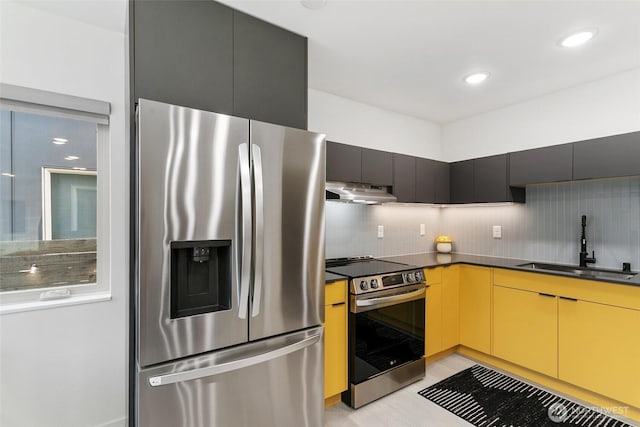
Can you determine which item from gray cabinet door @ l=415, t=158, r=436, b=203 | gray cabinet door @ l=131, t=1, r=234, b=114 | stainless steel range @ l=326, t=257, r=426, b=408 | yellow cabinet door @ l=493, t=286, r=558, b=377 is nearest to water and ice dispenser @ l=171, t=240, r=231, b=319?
gray cabinet door @ l=131, t=1, r=234, b=114

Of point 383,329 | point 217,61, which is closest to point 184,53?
point 217,61

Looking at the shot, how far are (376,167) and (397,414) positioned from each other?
1992 millimetres

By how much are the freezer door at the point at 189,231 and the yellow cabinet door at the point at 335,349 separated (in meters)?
0.81

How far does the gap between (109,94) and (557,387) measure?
3897 millimetres

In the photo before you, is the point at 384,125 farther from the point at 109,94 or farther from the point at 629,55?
the point at 109,94

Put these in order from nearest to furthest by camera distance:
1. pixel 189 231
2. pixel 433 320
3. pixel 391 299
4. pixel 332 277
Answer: pixel 189 231, pixel 332 277, pixel 391 299, pixel 433 320

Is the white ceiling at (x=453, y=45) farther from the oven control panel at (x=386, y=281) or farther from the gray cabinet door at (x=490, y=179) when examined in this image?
the oven control panel at (x=386, y=281)

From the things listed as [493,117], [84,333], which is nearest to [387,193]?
[493,117]

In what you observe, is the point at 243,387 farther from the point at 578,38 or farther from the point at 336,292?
the point at 578,38

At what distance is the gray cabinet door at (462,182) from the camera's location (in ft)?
11.0

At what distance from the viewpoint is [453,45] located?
2.12 m

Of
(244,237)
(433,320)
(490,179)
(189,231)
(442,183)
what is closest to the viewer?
(189,231)

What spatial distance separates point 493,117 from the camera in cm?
335

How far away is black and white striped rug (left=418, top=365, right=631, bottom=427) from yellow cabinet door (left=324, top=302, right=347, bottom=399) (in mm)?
741
